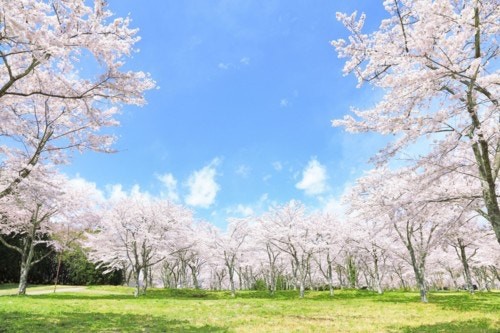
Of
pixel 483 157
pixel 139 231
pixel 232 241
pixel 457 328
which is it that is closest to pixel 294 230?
pixel 232 241

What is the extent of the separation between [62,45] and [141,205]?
1284 inches

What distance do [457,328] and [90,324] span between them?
1322cm

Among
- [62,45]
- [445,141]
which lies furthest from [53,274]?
[445,141]

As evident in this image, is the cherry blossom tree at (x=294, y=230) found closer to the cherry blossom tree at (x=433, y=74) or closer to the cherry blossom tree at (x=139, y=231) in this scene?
the cherry blossom tree at (x=139, y=231)

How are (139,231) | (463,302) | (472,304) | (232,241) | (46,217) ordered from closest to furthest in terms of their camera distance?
1. (472,304)
2. (463,302)
3. (46,217)
4. (139,231)
5. (232,241)

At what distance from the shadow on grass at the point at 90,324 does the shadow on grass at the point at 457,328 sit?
6720 millimetres

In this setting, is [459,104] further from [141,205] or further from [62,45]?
[141,205]

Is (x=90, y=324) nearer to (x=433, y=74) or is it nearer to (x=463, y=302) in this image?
(x=433, y=74)

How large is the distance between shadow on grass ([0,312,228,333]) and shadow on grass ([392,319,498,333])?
22.0 ft

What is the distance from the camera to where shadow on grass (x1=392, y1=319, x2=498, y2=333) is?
1148 cm

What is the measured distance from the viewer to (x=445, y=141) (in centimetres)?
1025

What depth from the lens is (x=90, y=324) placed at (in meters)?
12.3

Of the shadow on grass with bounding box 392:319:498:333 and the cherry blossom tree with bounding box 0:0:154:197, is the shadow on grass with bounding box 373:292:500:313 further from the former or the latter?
the cherry blossom tree with bounding box 0:0:154:197

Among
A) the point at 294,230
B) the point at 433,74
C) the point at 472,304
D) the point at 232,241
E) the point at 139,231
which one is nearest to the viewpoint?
the point at 433,74
